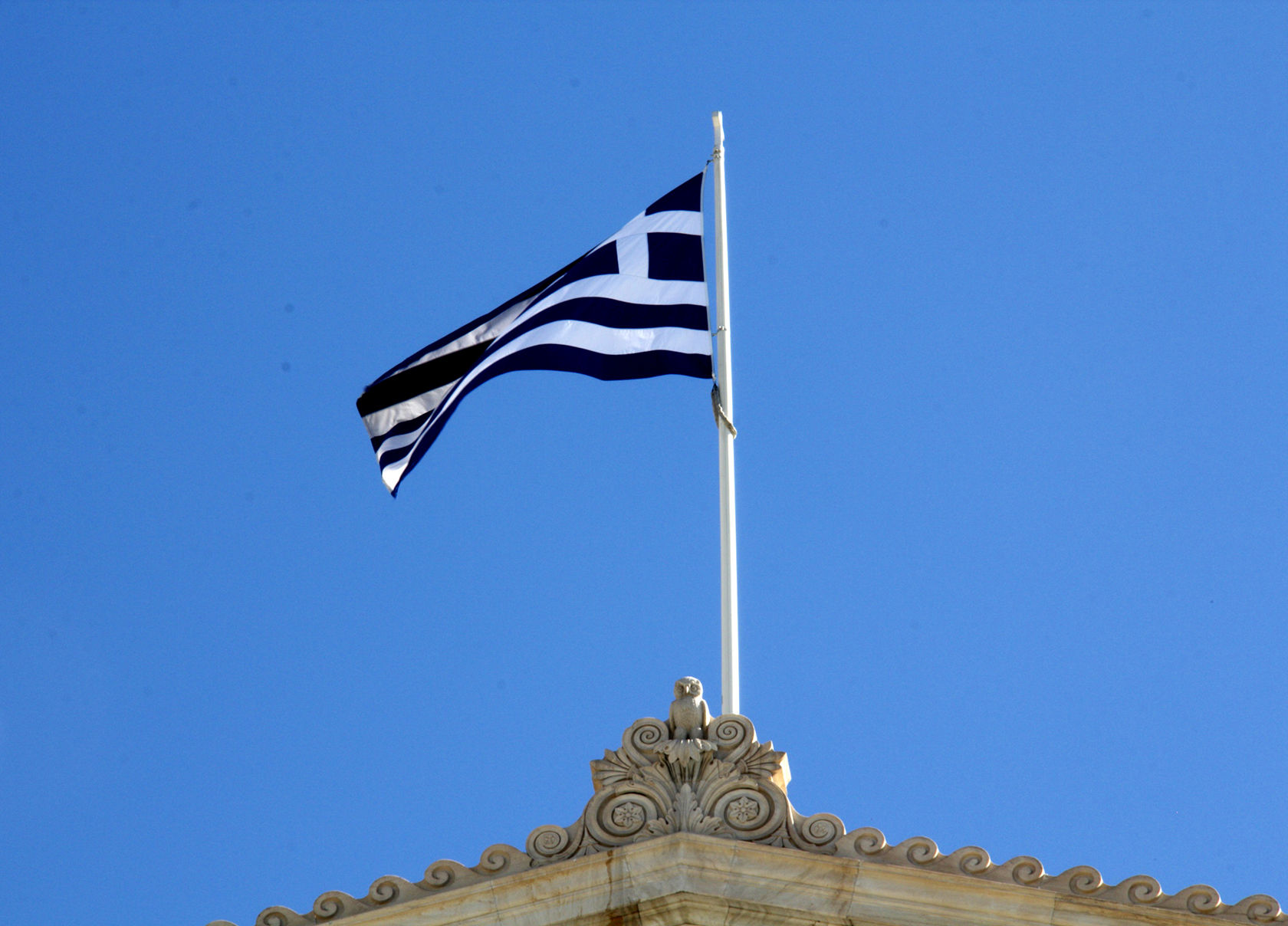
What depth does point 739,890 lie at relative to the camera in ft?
57.7

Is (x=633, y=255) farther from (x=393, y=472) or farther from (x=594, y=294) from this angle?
(x=393, y=472)

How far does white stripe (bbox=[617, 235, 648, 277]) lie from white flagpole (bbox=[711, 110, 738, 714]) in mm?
663

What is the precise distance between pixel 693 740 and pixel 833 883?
154 cm

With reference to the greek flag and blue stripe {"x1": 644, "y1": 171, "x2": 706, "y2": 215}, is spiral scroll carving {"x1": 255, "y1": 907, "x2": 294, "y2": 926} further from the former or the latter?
blue stripe {"x1": 644, "y1": 171, "x2": 706, "y2": 215}

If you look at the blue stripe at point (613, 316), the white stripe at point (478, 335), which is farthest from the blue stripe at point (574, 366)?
the white stripe at point (478, 335)

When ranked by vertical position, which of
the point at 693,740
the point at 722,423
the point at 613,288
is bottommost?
the point at 693,740

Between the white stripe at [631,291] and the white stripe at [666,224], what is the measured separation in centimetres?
68

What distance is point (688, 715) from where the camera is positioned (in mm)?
18609

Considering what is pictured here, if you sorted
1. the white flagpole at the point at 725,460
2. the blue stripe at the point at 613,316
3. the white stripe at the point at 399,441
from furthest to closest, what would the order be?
the white stripe at the point at 399,441, the blue stripe at the point at 613,316, the white flagpole at the point at 725,460

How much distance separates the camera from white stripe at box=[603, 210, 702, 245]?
23.7 m

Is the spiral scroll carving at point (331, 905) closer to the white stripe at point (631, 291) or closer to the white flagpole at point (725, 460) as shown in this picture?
the white flagpole at point (725, 460)

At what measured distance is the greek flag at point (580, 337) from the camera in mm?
22344

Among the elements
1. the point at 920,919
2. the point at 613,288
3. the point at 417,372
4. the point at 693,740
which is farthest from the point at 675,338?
the point at 920,919

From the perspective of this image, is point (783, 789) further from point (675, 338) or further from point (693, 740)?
point (675, 338)
